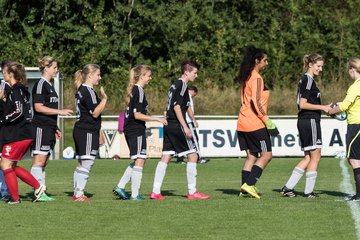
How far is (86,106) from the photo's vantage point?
1311cm

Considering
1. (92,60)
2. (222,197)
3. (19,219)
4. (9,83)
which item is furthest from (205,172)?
(92,60)

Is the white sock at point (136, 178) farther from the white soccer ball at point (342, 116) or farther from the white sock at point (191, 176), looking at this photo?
the white soccer ball at point (342, 116)

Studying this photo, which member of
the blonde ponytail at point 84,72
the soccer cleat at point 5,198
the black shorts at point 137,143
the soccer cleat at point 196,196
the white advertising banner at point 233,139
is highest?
the blonde ponytail at point 84,72

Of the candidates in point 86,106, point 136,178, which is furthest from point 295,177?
point 86,106

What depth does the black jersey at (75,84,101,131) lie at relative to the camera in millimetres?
13094

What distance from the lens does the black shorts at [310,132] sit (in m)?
13.6

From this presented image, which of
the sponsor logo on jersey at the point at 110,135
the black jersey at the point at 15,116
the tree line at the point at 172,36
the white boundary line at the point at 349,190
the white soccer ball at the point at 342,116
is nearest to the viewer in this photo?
the white boundary line at the point at 349,190

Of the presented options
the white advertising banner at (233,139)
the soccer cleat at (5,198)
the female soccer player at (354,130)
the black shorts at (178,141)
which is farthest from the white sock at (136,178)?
the white advertising banner at (233,139)

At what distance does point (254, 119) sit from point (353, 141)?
1328 mm

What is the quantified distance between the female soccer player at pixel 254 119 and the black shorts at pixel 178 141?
27.2 inches

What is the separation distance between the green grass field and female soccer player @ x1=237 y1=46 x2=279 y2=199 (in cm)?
41

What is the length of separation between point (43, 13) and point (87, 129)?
23.3 meters

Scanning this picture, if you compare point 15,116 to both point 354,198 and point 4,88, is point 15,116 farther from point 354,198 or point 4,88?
point 354,198

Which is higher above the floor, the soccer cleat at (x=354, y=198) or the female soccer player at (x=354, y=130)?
the female soccer player at (x=354, y=130)
